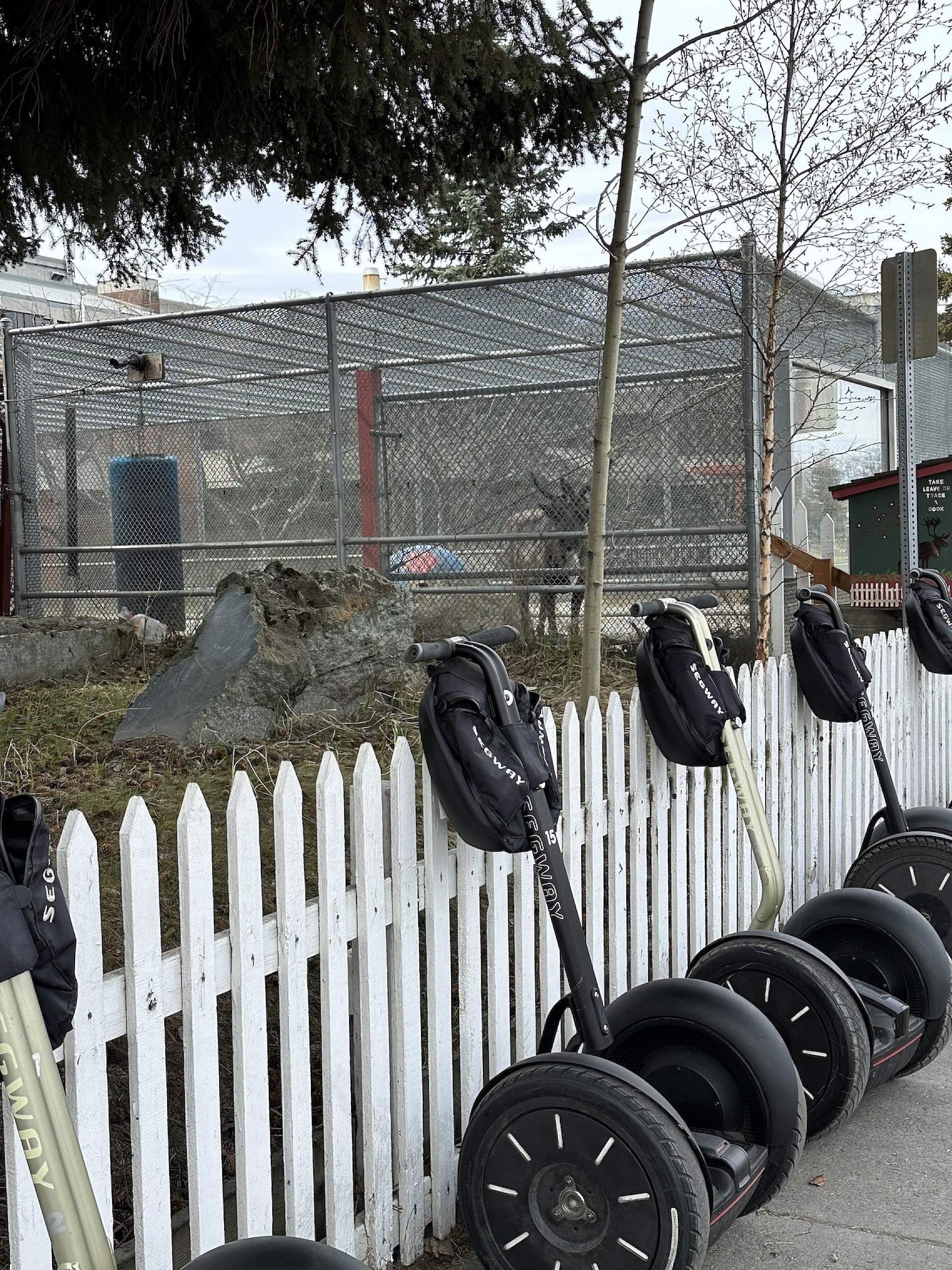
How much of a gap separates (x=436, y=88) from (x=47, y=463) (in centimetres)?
786

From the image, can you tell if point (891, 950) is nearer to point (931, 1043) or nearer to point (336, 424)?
point (931, 1043)

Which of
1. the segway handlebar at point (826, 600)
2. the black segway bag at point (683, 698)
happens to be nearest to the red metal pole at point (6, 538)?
the segway handlebar at point (826, 600)

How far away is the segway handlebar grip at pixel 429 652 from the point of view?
2.57 meters

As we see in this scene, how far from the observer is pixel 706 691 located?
367 cm

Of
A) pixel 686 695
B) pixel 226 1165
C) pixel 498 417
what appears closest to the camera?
pixel 226 1165

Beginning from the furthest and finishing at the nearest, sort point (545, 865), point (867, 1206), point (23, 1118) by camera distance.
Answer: point (867, 1206), point (545, 865), point (23, 1118)

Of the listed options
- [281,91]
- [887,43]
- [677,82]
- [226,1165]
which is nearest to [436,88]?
[281,91]

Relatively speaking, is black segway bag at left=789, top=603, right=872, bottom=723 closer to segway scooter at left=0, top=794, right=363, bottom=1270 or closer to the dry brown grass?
the dry brown grass

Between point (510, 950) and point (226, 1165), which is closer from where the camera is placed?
point (226, 1165)

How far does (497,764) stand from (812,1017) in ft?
4.03

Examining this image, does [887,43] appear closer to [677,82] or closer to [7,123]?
[677,82]

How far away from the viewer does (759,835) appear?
12.6 feet

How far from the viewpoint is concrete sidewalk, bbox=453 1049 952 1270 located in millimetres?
2848

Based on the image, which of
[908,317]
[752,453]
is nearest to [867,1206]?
[908,317]
